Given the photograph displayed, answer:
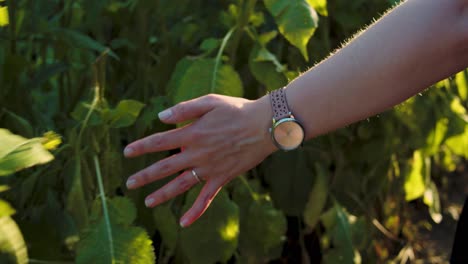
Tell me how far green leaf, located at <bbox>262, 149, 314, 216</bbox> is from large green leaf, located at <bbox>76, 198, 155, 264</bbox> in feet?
2.02

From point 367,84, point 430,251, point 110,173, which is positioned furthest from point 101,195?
point 430,251

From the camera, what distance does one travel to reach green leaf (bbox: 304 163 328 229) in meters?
1.81

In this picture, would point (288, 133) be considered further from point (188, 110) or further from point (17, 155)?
point (17, 155)

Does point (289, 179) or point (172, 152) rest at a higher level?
point (172, 152)

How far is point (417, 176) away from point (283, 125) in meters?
1.00

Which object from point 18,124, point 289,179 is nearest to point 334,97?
point 18,124

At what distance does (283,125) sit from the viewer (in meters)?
1.13

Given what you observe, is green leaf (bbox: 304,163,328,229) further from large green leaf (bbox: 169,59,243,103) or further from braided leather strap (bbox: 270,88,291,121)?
braided leather strap (bbox: 270,88,291,121)

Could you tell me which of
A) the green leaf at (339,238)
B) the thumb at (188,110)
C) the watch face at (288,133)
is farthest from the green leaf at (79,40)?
the green leaf at (339,238)

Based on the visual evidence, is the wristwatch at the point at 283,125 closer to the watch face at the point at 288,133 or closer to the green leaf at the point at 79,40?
the watch face at the point at 288,133

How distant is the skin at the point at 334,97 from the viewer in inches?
40.3

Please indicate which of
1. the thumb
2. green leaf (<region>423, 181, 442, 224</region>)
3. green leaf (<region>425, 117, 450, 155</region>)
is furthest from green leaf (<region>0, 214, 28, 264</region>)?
green leaf (<region>423, 181, 442, 224</region>)

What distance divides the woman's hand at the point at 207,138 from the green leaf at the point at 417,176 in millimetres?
952

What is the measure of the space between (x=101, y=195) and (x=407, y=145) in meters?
1.01
